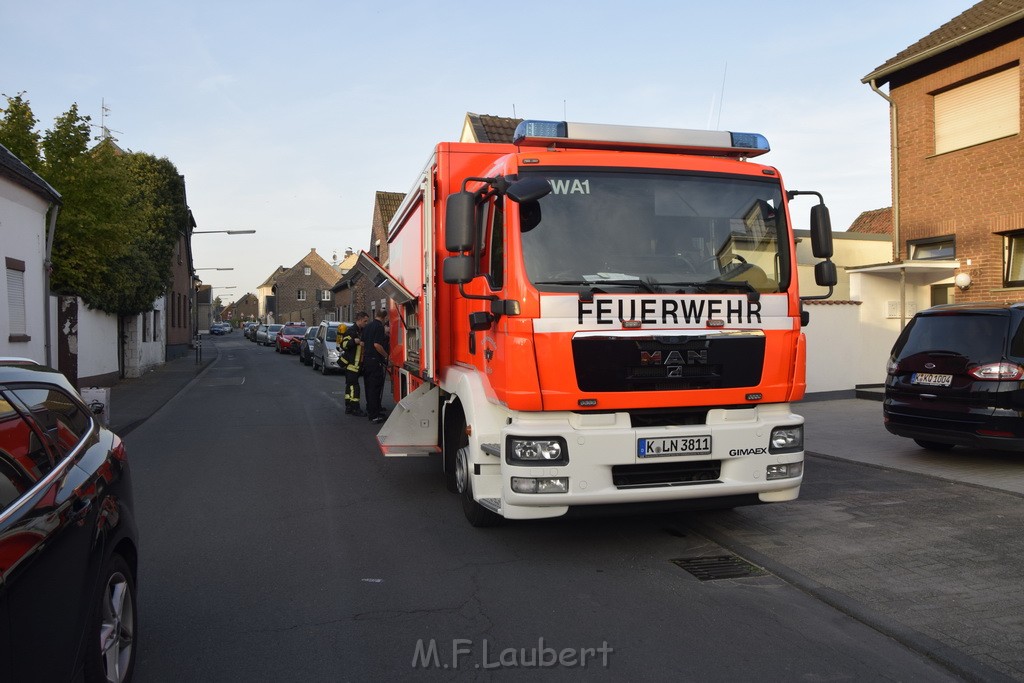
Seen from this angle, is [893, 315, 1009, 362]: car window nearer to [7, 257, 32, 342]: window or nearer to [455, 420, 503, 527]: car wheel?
[455, 420, 503, 527]: car wheel

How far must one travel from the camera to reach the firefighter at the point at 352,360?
13.9m

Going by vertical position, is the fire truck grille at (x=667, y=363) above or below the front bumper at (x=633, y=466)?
above

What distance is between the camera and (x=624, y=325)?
5.09m

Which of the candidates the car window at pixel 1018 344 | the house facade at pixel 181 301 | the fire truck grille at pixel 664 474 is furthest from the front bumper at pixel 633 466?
the house facade at pixel 181 301

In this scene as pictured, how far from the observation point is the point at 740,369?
5.38 meters

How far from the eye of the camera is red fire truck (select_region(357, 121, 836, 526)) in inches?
198

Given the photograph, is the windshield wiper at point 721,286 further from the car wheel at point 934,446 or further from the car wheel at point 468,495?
the car wheel at point 934,446

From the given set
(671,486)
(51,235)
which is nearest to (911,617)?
(671,486)

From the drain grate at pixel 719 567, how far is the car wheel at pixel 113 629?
128 inches

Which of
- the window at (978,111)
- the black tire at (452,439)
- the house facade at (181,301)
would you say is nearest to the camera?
the black tire at (452,439)

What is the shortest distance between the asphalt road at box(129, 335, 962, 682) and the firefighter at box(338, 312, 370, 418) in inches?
241

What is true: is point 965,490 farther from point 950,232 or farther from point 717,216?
point 950,232

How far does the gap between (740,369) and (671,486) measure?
929 mm

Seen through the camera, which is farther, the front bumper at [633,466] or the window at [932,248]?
the window at [932,248]
